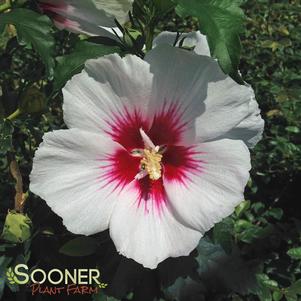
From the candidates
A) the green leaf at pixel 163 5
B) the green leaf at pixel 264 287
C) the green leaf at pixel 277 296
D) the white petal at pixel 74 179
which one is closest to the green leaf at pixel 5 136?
the white petal at pixel 74 179

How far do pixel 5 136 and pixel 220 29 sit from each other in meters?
0.46

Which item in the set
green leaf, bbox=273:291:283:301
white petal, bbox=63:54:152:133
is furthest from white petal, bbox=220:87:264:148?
green leaf, bbox=273:291:283:301

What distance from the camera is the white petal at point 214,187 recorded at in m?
0.95

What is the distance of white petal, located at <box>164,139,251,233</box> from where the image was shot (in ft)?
3.10

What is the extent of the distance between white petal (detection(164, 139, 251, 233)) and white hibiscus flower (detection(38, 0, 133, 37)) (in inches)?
10.6

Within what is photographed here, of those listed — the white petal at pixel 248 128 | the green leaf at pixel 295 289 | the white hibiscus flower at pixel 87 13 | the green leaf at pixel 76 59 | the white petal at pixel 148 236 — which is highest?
the white hibiscus flower at pixel 87 13

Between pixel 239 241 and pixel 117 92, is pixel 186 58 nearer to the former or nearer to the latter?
pixel 117 92

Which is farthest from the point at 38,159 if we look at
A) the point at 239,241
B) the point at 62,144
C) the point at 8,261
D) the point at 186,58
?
the point at 239,241

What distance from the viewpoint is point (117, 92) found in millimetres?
962

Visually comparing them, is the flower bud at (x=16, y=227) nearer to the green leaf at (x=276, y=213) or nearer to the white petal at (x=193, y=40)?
the white petal at (x=193, y=40)

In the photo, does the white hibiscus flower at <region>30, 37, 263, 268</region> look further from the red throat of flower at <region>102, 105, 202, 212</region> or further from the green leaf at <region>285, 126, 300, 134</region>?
the green leaf at <region>285, 126, 300, 134</region>

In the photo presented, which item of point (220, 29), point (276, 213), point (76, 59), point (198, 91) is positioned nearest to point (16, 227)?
point (76, 59)
